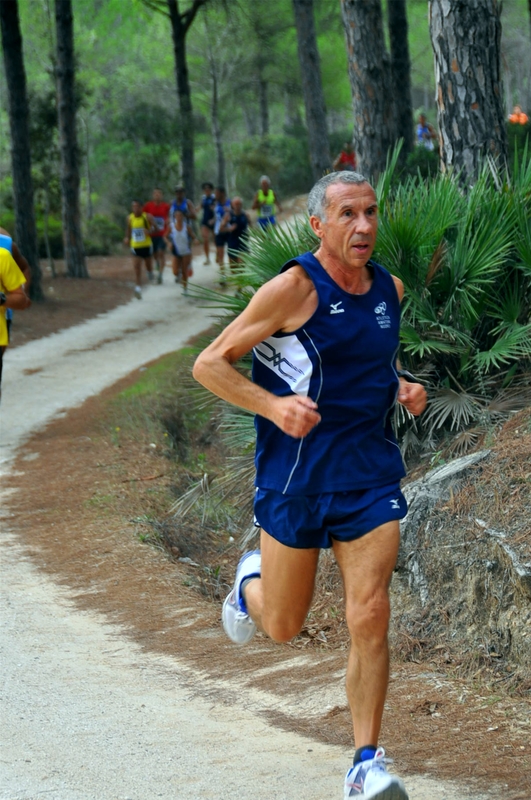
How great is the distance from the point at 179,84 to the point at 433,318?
26.2 m

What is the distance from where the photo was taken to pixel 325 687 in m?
5.14

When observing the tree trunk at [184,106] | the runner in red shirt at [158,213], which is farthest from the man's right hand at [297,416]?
the tree trunk at [184,106]

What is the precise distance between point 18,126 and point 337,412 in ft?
57.7

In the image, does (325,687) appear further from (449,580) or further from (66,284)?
(66,284)

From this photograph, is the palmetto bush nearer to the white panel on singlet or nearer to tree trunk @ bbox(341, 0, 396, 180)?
the white panel on singlet

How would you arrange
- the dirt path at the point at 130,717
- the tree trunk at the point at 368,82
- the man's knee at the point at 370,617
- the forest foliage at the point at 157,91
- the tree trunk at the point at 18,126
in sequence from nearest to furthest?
the man's knee at the point at 370,617
the dirt path at the point at 130,717
the tree trunk at the point at 368,82
the tree trunk at the point at 18,126
the forest foliage at the point at 157,91

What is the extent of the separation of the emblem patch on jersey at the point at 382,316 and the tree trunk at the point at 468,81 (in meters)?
4.86

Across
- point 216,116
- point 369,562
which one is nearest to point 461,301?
point 369,562

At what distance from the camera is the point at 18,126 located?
19797 mm

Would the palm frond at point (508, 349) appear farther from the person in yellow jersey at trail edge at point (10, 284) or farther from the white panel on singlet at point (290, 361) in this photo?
the person in yellow jersey at trail edge at point (10, 284)

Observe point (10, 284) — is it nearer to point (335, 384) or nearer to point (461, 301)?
point (461, 301)

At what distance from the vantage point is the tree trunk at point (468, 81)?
8367 millimetres

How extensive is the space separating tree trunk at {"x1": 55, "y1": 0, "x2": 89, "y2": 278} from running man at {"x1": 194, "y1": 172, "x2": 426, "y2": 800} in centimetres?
2047

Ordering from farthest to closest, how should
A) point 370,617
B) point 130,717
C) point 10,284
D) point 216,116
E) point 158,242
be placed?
point 216,116 → point 158,242 → point 10,284 → point 130,717 → point 370,617
